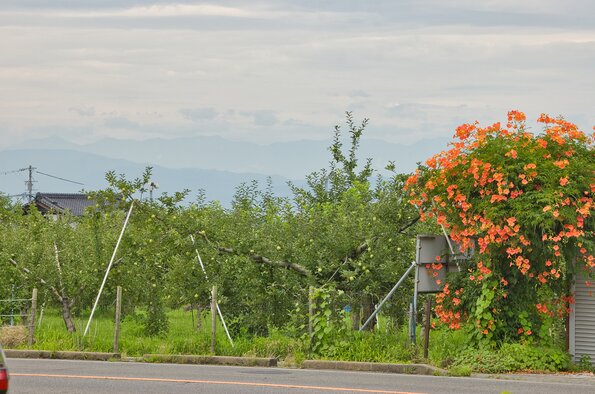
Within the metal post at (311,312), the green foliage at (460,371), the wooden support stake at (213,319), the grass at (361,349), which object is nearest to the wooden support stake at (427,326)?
the grass at (361,349)

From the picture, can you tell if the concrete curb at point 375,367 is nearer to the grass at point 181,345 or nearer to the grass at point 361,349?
the grass at point 361,349

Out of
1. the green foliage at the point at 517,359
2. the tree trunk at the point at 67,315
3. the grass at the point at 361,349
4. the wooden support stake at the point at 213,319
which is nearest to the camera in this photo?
the green foliage at the point at 517,359

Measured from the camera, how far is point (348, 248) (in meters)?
22.0

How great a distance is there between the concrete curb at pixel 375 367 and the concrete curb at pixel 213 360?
0.84 metres

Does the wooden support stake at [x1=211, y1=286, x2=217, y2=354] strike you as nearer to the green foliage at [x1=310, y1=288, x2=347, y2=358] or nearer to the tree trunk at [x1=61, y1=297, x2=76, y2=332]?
the green foliage at [x1=310, y1=288, x2=347, y2=358]

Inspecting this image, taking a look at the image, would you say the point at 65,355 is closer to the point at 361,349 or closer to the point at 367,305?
the point at 361,349

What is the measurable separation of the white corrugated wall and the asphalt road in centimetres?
123

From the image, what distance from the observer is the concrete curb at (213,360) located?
19359mm

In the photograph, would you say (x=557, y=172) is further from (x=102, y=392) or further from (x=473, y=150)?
(x=102, y=392)

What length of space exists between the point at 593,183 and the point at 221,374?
275 inches

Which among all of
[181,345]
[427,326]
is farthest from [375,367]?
[181,345]

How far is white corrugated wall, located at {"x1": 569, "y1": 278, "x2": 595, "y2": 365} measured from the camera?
18.3 metres

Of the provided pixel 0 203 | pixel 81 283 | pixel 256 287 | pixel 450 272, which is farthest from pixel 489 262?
pixel 0 203

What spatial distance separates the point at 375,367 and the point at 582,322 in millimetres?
3710
